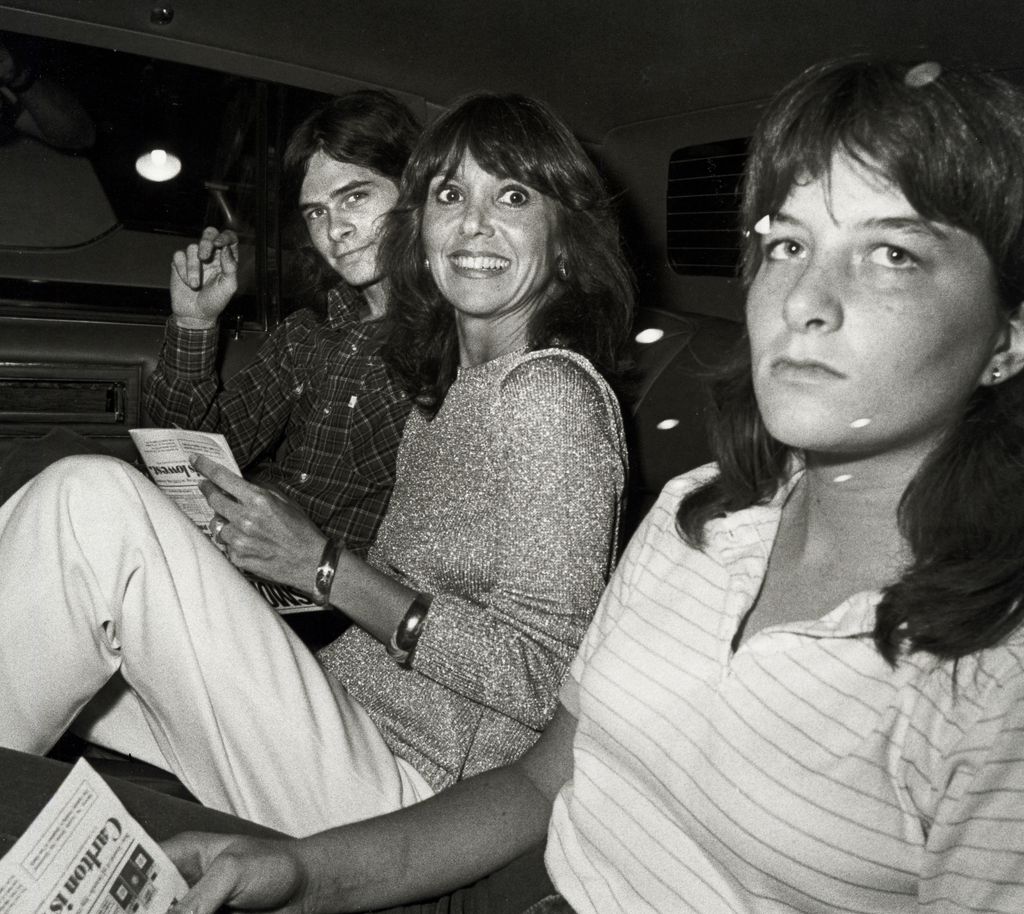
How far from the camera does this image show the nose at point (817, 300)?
672 mm

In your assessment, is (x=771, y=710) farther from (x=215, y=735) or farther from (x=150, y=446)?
(x=150, y=446)

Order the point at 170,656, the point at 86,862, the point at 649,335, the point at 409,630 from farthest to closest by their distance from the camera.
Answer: the point at 649,335, the point at 409,630, the point at 170,656, the point at 86,862

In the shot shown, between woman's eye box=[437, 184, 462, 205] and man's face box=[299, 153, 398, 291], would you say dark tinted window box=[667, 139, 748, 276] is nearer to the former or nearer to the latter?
woman's eye box=[437, 184, 462, 205]

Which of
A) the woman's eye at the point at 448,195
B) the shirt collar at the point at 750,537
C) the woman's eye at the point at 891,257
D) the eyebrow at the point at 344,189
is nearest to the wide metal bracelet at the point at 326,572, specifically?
the woman's eye at the point at 448,195

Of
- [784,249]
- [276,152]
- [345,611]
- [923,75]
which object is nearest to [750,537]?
[784,249]

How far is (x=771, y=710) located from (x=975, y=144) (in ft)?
1.27

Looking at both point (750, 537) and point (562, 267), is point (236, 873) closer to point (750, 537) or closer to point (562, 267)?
point (750, 537)

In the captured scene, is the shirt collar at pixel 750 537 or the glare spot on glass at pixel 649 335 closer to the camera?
the shirt collar at pixel 750 537

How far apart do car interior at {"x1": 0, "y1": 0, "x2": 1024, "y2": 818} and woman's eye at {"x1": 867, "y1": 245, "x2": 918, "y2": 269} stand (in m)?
0.31

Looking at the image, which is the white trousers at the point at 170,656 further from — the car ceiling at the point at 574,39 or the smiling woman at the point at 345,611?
the car ceiling at the point at 574,39

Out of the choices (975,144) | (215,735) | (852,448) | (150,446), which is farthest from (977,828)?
(150,446)

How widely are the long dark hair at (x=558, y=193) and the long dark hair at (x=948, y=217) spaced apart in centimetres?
61

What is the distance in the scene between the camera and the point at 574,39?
3.93ft

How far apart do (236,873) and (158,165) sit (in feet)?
4.60
